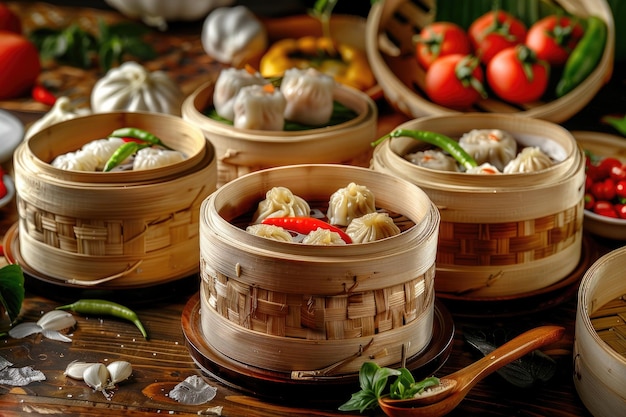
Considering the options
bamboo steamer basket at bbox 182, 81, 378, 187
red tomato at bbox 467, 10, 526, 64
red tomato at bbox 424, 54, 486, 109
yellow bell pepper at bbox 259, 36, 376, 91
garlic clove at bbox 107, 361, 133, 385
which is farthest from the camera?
yellow bell pepper at bbox 259, 36, 376, 91

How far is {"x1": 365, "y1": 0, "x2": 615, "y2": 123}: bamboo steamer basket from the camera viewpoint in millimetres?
2883

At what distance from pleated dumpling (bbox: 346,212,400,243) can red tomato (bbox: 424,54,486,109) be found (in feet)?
4.01

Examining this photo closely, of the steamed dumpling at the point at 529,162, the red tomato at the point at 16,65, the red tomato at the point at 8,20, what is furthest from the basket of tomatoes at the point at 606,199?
the red tomato at the point at 8,20

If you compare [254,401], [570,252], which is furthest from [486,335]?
[254,401]

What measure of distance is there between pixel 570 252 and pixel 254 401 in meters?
0.94

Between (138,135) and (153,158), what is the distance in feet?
0.42

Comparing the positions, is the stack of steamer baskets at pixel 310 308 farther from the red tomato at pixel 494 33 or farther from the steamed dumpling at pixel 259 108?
the red tomato at pixel 494 33

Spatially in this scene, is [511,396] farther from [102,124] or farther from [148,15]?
[148,15]

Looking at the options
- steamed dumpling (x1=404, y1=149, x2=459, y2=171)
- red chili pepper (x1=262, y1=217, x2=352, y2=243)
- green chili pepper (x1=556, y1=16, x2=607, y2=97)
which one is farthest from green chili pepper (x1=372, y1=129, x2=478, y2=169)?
green chili pepper (x1=556, y1=16, x2=607, y2=97)

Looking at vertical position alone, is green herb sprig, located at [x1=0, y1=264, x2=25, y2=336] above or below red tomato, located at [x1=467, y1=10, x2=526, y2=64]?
below

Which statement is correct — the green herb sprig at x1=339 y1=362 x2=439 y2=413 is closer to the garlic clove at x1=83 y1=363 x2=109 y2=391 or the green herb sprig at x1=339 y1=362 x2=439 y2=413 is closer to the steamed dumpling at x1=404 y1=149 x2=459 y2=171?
the garlic clove at x1=83 y1=363 x2=109 y2=391

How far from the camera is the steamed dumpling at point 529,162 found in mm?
2236

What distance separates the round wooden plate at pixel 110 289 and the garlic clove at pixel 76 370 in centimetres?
27

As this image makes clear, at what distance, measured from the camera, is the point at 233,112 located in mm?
2611
